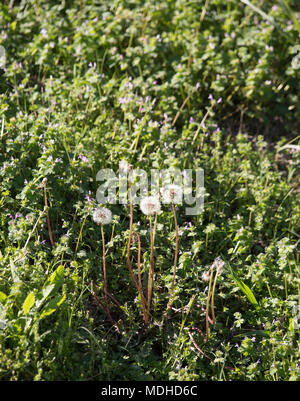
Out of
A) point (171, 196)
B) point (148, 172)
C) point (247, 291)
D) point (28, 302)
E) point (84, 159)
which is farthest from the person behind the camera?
point (148, 172)

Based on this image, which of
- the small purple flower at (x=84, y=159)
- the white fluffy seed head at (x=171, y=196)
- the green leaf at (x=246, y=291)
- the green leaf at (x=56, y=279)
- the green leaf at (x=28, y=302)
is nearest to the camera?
the green leaf at (x=28, y=302)

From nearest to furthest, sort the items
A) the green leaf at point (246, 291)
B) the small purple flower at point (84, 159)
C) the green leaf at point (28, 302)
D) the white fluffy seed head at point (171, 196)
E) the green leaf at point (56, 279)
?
the green leaf at point (28, 302) → the green leaf at point (56, 279) → the green leaf at point (246, 291) → the white fluffy seed head at point (171, 196) → the small purple flower at point (84, 159)

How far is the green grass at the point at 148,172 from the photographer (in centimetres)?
246

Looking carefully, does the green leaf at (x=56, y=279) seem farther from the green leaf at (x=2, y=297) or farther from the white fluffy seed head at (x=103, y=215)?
the white fluffy seed head at (x=103, y=215)

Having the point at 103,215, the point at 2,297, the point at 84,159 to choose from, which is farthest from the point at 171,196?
the point at 2,297

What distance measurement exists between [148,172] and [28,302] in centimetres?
137

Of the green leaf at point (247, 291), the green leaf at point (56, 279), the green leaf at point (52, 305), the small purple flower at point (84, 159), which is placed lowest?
the green leaf at point (247, 291)

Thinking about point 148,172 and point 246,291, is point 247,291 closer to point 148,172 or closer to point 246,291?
point 246,291

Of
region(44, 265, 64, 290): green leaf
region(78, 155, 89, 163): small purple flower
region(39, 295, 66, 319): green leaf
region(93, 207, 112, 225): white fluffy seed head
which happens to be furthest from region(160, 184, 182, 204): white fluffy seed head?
region(39, 295, 66, 319): green leaf

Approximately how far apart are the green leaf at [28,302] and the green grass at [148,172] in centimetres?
1

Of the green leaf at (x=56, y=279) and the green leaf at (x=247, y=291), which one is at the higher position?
the green leaf at (x=56, y=279)

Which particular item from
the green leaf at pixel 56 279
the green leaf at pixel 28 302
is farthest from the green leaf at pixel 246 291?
the green leaf at pixel 28 302

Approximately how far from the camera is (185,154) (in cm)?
344

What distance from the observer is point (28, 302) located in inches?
90.5
